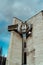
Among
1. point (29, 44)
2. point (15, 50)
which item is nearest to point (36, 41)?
point (29, 44)

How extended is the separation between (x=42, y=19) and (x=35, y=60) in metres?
Answer: 3.46

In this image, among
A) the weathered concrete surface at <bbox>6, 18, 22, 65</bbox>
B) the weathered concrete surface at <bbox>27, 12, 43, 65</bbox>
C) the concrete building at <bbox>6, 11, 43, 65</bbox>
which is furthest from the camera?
the weathered concrete surface at <bbox>6, 18, 22, 65</bbox>

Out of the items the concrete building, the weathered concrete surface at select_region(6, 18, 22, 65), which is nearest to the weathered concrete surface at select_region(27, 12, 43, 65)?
the concrete building

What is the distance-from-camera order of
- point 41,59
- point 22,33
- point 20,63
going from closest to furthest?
point 41,59 → point 20,63 → point 22,33

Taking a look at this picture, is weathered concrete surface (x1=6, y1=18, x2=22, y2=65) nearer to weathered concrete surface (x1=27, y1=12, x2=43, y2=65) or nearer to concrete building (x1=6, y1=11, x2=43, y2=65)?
concrete building (x1=6, y1=11, x2=43, y2=65)

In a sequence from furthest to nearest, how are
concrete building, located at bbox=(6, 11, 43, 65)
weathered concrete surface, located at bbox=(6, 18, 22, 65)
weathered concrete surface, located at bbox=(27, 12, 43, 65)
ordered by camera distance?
weathered concrete surface, located at bbox=(6, 18, 22, 65), concrete building, located at bbox=(6, 11, 43, 65), weathered concrete surface, located at bbox=(27, 12, 43, 65)

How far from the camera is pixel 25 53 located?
14984 mm

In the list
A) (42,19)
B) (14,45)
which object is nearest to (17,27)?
(14,45)

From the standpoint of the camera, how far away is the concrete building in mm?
13086

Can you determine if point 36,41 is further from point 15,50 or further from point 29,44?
point 15,50

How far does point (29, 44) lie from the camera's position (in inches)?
577

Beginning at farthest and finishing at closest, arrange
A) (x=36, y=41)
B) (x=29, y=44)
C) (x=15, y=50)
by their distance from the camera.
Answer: (x=15, y=50), (x=29, y=44), (x=36, y=41)

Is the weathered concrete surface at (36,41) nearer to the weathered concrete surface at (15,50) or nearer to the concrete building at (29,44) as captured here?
the concrete building at (29,44)

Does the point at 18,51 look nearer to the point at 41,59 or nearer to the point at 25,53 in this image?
the point at 25,53
